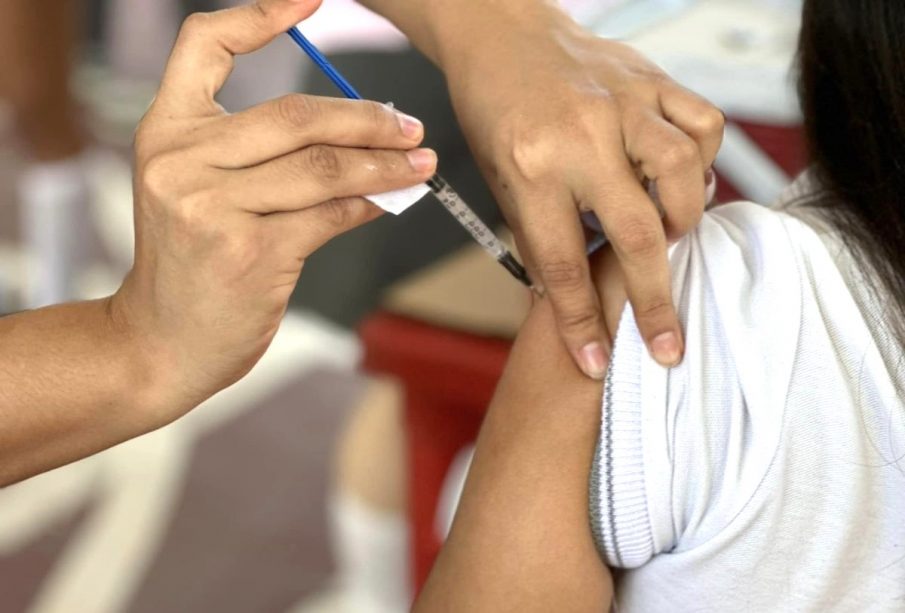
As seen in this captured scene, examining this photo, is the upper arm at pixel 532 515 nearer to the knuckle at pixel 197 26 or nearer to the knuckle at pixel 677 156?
the knuckle at pixel 677 156

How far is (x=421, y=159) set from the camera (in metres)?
0.80

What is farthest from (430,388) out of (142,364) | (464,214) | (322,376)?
(322,376)

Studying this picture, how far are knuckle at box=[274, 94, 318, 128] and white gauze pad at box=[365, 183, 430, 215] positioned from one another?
0.24 feet

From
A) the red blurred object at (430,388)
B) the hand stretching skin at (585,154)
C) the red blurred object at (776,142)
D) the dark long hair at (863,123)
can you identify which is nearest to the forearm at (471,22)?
the hand stretching skin at (585,154)

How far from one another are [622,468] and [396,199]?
0.80 feet

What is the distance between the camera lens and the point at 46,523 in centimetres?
239

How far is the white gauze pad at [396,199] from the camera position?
2.63 feet

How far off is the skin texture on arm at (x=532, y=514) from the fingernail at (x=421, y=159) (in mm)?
186

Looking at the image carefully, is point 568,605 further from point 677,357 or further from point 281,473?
point 281,473

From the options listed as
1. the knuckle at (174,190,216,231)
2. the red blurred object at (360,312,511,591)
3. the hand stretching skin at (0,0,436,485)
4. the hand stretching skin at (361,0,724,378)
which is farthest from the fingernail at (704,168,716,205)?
the red blurred object at (360,312,511,591)

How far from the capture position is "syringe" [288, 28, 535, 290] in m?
0.83

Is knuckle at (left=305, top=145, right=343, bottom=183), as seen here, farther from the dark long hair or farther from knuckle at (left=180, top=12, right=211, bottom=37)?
the dark long hair

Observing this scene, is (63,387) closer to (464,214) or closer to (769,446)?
(464,214)

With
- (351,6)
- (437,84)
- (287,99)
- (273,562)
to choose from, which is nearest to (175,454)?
(273,562)
